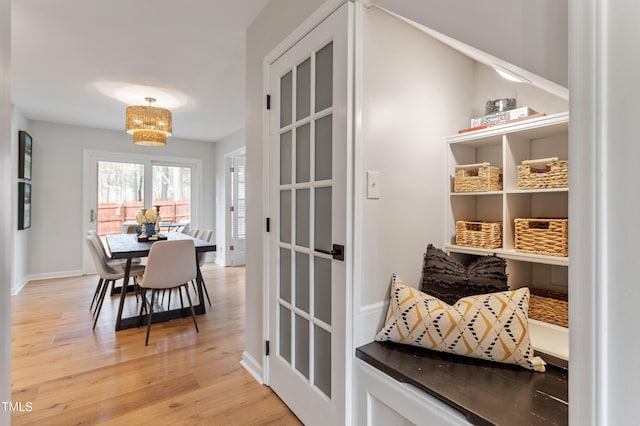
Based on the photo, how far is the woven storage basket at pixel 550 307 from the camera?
4.97 feet

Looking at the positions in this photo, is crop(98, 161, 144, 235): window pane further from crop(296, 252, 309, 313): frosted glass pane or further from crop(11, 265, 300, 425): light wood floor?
crop(296, 252, 309, 313): frosted glass pane

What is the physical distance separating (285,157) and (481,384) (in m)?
1.47

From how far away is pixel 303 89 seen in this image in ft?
5.72

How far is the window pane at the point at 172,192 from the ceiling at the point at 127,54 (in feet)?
5.41

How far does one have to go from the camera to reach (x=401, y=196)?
5.14ft

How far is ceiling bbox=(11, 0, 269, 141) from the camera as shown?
6.93 feet

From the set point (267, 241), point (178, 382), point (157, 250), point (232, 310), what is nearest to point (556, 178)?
point (267, 241)

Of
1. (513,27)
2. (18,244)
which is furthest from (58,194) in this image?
(513,27)

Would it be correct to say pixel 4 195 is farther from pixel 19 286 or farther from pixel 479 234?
pixel 19 286

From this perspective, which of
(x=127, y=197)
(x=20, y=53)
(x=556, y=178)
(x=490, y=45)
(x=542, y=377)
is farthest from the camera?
(x=127, y=197)

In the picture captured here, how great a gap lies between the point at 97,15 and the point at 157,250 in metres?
1.77

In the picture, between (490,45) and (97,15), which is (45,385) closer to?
(97,15)

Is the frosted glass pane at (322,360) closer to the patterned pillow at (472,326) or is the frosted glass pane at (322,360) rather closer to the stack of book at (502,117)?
the patterned pillow at (472,326)

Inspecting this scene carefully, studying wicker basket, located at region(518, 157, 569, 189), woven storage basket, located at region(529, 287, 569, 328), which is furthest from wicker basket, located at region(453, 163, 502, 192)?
woven storage basket, located at region(529, 287, 569, 328)
